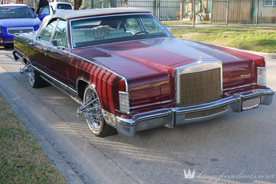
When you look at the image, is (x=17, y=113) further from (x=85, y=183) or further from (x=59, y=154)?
(x=85, y=183)

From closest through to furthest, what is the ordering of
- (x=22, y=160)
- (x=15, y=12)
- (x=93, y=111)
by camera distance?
(x=22, y=160), (x=93, y=111), (x=15, y=12)

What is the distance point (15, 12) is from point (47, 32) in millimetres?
9102

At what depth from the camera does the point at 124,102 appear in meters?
3.65

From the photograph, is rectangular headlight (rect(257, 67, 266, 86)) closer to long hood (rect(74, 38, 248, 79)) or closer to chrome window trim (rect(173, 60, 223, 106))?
long hood (rect(74, 38, 248, 79))

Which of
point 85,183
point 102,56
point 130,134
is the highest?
point 102,56

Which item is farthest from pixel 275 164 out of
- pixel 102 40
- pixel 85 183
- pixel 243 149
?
pixel 102 40

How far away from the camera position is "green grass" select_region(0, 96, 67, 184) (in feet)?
10.6

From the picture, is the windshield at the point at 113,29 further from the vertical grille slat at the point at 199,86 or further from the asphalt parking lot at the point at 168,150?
the vertical grille slat at the point at 199,86

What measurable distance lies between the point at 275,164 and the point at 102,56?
8.67 ft

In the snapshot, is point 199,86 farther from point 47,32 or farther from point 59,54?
point 47,32

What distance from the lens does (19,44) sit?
7793 mm

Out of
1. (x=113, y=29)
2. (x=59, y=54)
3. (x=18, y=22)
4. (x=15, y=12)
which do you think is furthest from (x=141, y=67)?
(x=15, y=12)

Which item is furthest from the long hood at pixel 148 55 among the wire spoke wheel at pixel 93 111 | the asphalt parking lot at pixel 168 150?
the asphalt parking lot at pixel 168 150

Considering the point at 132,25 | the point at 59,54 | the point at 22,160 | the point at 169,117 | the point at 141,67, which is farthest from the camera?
the point at 132,25
